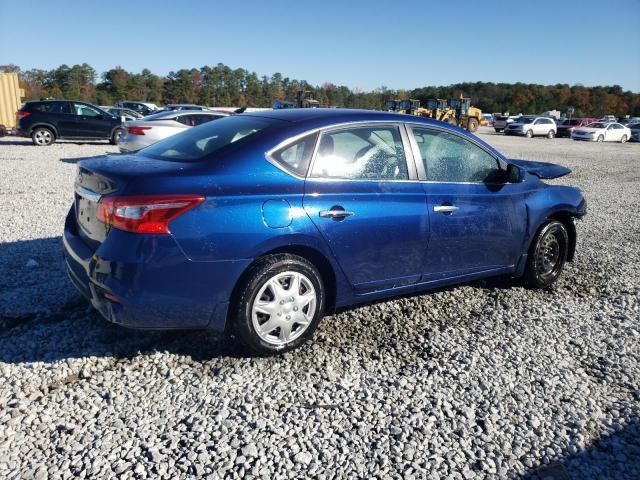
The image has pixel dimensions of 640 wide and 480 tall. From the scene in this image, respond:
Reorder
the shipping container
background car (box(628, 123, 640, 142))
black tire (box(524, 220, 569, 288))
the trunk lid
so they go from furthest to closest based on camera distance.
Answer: background car (box(628, 123, 640, 142))
the shipping container
black tire (box(524, 220, 569, 288))
the trunk lid

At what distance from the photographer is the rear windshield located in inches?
134

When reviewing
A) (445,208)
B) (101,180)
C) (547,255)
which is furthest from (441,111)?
(101,180)

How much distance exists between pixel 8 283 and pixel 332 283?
2.95 meters

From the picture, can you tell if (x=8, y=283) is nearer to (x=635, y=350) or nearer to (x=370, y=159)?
(x=370, y=159)

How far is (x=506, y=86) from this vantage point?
9894cm

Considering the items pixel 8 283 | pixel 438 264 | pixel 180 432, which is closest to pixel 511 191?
pixel 438 264

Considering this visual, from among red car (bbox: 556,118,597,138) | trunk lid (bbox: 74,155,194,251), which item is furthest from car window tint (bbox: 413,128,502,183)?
red car (bbox: 556,118,597,138)

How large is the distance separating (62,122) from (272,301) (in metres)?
16.7

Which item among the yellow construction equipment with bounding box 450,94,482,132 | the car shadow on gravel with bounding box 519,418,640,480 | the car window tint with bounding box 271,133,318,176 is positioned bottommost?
the car shadow on gravel with bounding box 519,418,640,480

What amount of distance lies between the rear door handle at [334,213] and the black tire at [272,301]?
33cm

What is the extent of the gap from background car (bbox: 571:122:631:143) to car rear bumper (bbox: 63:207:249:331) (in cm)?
4042

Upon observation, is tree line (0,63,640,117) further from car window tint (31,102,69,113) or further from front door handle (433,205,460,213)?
front door handle (433,205,460,213)

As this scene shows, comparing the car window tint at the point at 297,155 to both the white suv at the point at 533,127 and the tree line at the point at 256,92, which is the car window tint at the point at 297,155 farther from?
the tree line at the point at 256,92

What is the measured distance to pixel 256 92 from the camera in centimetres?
8438
